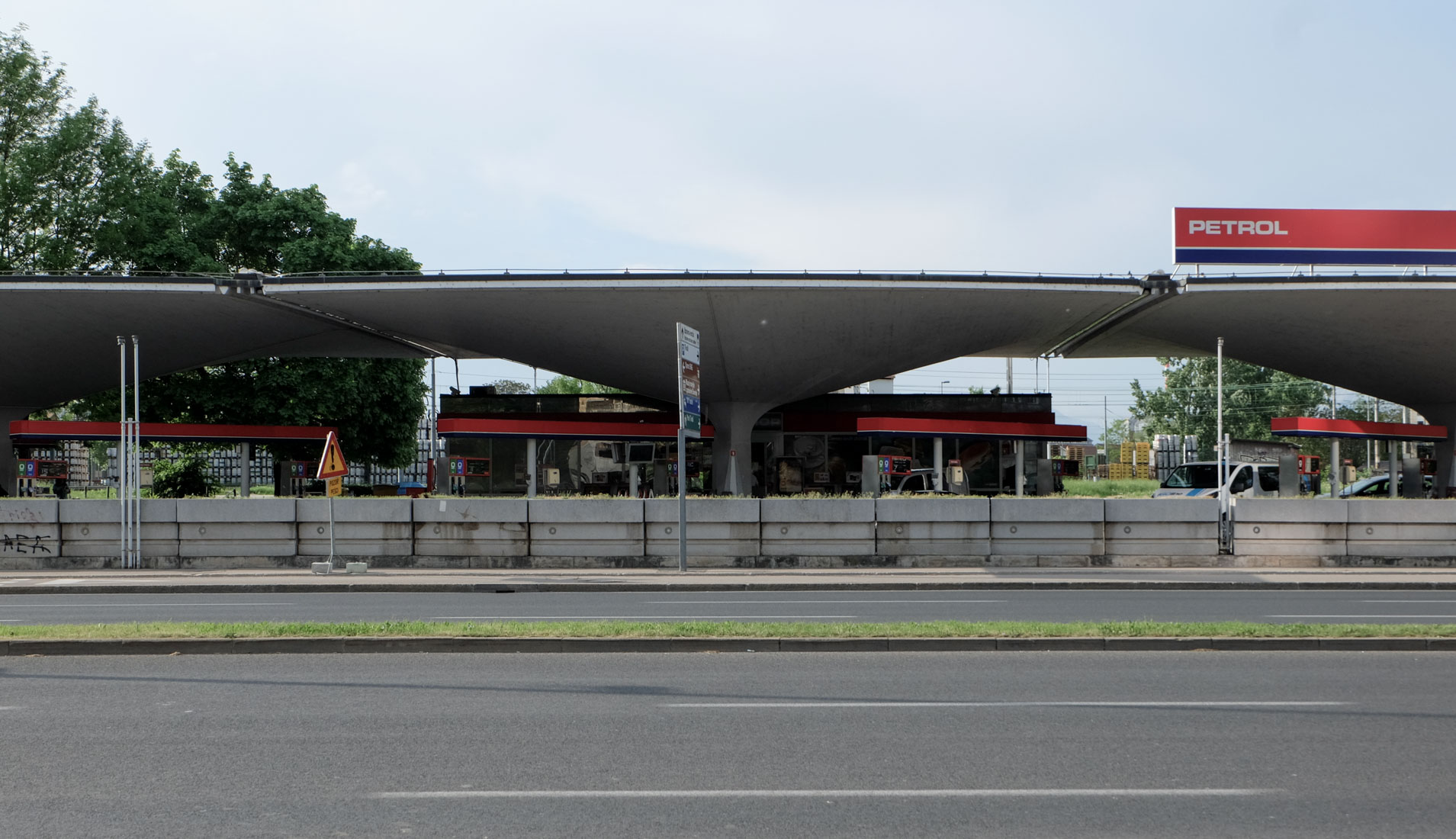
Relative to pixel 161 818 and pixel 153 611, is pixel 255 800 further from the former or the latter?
pixel 153 611

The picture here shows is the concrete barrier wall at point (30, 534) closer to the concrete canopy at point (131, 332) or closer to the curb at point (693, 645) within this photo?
the concrete canopy at point (131, 332)

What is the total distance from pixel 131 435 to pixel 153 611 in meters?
12.0

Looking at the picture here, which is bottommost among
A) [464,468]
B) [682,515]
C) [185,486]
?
[682,515]

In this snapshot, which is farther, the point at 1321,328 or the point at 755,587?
the point at 1321,328

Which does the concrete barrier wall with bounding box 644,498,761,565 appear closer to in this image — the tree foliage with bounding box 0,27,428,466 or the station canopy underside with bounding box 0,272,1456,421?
the station canopy underside with bounding box 0,272,1456,421

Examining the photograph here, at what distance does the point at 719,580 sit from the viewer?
18141 mm

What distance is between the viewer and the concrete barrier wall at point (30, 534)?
2075cm

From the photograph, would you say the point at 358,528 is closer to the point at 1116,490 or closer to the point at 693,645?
the point at 693,645

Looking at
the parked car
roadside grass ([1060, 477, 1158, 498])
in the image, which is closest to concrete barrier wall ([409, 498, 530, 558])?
the parked car

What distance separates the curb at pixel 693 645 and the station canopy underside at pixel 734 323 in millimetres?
16876

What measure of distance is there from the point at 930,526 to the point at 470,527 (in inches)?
333

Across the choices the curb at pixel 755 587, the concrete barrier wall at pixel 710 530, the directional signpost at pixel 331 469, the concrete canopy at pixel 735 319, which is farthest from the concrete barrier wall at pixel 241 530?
the concrete canopy at pixel 735 319

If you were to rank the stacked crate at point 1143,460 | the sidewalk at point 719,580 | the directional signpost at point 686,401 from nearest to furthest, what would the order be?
the sidewalk at point 719,580 → the directional signpost at point 686,401 → the stacked crate at point 1143,460

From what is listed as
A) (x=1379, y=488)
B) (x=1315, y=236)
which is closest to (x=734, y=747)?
(x=1315, y=236)
